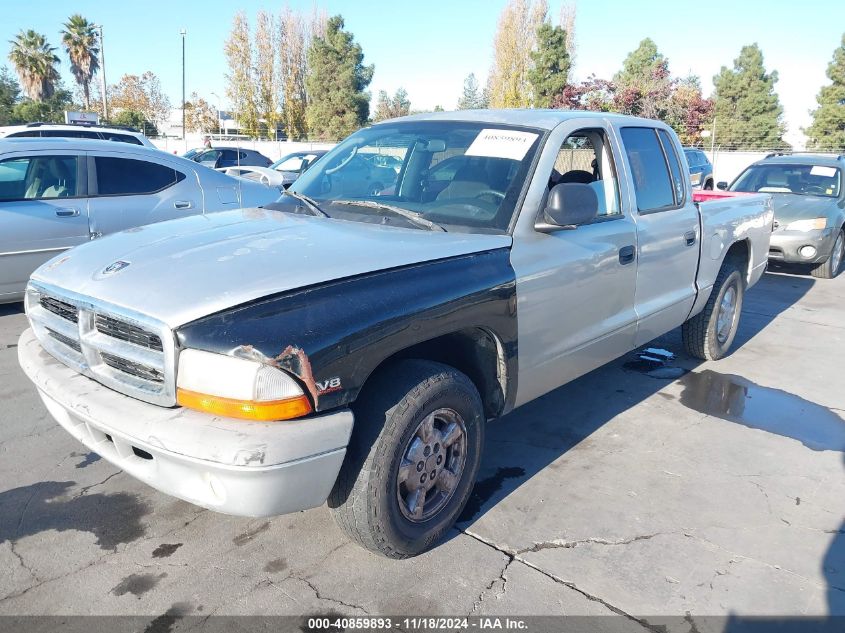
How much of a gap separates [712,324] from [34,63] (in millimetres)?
49246

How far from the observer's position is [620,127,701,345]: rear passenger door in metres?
4.24

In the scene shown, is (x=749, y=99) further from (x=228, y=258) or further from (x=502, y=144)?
(x=228, y=258)

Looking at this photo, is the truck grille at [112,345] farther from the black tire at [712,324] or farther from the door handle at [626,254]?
the black tire at [712,324]

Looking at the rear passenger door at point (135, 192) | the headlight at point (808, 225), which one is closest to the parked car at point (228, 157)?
the rear passenger door at point (135, 192)

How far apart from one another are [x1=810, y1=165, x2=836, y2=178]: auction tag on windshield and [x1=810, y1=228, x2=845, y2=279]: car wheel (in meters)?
0.87

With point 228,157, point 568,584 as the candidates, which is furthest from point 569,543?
point 228,157

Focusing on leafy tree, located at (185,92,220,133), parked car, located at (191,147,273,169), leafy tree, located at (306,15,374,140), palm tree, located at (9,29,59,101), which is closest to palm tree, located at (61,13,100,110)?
palm tree, located at (9,29,59,101)

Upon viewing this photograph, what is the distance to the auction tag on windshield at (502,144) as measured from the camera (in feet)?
11.5

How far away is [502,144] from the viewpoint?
357 centimetres

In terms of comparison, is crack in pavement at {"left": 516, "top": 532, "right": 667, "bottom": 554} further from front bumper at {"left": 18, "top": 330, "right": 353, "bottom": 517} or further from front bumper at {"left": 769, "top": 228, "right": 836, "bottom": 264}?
front bumper at {"left": 769, "top": 228, "right": 836, "bottom": 264}

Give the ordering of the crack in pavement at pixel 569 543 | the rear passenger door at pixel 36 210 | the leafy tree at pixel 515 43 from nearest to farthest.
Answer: the crack in pavement at pixel 569 543, the rear passenger door at pixel 36 210, the leafy tree at pixel 515 43

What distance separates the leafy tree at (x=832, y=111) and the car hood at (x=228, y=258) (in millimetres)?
37659

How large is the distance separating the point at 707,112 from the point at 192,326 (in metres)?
36.0

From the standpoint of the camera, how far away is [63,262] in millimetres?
3023
